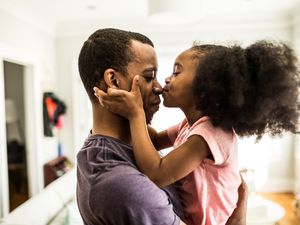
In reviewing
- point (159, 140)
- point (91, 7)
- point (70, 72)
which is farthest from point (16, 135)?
point (159, 140)

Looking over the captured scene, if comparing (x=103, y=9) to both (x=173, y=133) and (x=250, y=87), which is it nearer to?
(x=173, y=133)

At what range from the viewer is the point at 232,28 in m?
4.25

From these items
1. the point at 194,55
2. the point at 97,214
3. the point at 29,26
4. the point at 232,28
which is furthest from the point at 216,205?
the point at 232,28

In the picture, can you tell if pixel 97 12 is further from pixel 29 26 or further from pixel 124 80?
pixel 124 80

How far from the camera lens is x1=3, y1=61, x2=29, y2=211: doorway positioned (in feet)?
13.4

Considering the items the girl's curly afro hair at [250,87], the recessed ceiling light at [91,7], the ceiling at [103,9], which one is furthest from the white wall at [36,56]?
the girl's curly afro hair at [250,87]

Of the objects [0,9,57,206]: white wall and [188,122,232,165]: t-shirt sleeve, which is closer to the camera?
[188,122,232,165]: t-shirt sleeve

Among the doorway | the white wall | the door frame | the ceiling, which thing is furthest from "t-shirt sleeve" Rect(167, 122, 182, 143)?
the doorway

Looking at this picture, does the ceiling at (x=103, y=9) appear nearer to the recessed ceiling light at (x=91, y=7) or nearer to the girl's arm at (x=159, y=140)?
the recessed ceiling light at (x=91, y=7)

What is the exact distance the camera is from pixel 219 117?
80 centimetres

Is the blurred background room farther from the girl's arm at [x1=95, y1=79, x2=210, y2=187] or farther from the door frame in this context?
the girl's arm at [x1=95, y1=79, x2=210, y2=187]

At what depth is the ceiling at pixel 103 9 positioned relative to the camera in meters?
3.38

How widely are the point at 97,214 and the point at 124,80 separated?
1.13ft

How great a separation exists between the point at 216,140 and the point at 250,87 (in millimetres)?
164
